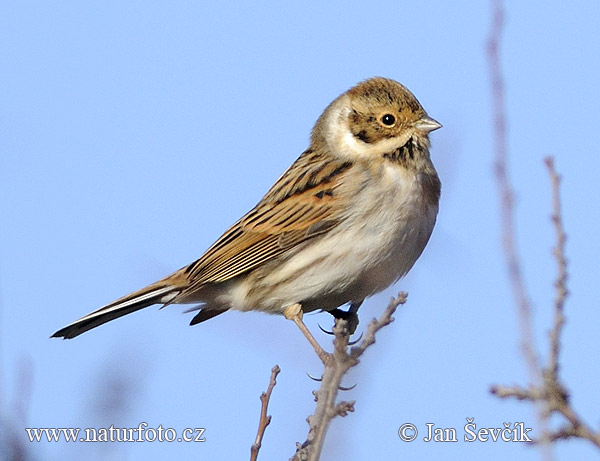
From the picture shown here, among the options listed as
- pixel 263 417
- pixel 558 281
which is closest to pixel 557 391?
pixel 558 281

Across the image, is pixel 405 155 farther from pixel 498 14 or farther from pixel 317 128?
pixel 498 14

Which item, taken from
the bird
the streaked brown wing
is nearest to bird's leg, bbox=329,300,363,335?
the bird

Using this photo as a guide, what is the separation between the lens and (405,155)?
6.98m

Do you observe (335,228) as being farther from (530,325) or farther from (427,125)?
(530,325)

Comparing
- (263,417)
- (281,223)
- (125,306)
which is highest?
(281,223)

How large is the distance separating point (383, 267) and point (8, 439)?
13.5ft

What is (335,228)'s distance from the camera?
22.6 feet

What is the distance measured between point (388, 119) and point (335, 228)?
36.7 inches

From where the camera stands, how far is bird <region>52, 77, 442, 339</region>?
662cm

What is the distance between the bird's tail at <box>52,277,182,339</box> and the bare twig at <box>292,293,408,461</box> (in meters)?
3.22

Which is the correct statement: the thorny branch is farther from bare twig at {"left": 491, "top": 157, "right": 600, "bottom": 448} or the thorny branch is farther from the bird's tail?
the bird's tail

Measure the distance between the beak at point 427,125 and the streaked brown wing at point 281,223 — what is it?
0.59 metres

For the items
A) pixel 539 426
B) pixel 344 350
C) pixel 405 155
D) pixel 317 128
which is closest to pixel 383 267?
pixel 405 155

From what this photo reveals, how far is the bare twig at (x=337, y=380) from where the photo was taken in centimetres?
323
